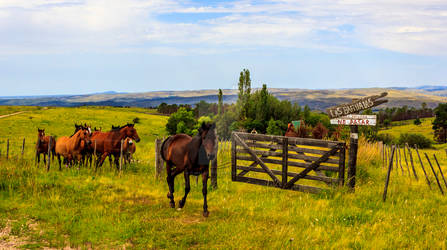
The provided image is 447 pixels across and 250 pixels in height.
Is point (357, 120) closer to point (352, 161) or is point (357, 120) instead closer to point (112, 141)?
point (352, 161)

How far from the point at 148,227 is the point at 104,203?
117 inches

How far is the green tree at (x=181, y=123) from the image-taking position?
7881cm

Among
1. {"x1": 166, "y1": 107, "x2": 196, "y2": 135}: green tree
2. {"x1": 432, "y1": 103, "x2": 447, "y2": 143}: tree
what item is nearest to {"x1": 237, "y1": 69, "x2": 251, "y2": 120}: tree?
{"x1": 166, "y1": 107, "x2": 196, "y2": 135}: green tree

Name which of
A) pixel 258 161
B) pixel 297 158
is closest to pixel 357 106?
pixel 297 158

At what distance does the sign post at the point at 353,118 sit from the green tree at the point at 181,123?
67.0 m

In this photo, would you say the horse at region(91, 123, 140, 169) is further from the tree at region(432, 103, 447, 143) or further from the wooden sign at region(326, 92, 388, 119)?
the tree at region(432, 103, 447, 143)

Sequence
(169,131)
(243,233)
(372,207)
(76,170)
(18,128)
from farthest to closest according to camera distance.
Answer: (169,131) < (18,128) < (76,170) < (372,207) < (243,233)

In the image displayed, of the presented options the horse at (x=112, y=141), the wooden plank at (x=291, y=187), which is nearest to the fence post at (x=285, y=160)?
the wooden plank at (x=291, y=187)

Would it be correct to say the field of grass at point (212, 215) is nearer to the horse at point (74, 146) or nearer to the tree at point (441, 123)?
the horse at point (74, 146)

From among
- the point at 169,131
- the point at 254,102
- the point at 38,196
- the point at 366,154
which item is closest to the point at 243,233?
the point at 38,196

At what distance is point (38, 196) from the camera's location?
35.0 feet

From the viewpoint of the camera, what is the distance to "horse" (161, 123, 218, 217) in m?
8.63

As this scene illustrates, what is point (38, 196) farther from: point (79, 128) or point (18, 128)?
point (18, 128)

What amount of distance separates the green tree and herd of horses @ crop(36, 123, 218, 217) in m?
59.7
